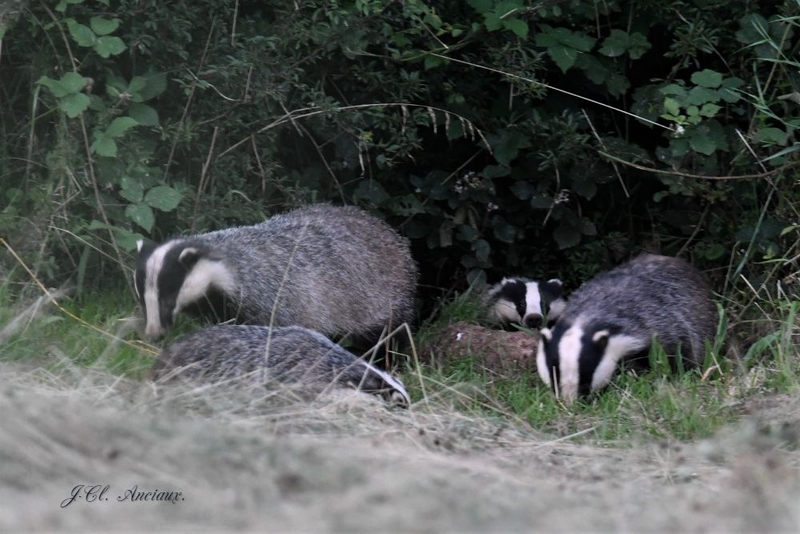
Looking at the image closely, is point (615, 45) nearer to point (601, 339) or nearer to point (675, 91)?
point (675, 91)

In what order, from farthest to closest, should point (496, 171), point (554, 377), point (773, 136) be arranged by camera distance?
point (496, 171), point (773, 136), point (554, 377)

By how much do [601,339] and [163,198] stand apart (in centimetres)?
212

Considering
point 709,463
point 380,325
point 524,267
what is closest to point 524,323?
point 524,267

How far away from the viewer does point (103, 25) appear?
4.99 meters

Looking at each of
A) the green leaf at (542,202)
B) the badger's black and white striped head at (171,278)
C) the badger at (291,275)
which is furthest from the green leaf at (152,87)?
the green leaf at (542,202)

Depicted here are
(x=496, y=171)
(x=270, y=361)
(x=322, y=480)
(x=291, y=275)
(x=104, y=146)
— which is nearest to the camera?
(x=322, y=480)

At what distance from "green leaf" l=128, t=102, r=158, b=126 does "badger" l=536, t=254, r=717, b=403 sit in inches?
82.2

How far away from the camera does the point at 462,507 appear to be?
2344mm

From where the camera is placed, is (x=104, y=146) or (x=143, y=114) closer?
(x=104, y=146)

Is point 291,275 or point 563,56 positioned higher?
point 563,56

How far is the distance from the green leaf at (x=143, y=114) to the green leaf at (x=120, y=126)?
10cm

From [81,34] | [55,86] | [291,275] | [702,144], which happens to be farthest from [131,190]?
[702,144]

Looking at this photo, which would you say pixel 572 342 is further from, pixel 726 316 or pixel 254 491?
pixel 254 491

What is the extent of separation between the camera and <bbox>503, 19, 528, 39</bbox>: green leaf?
5.36 metres
